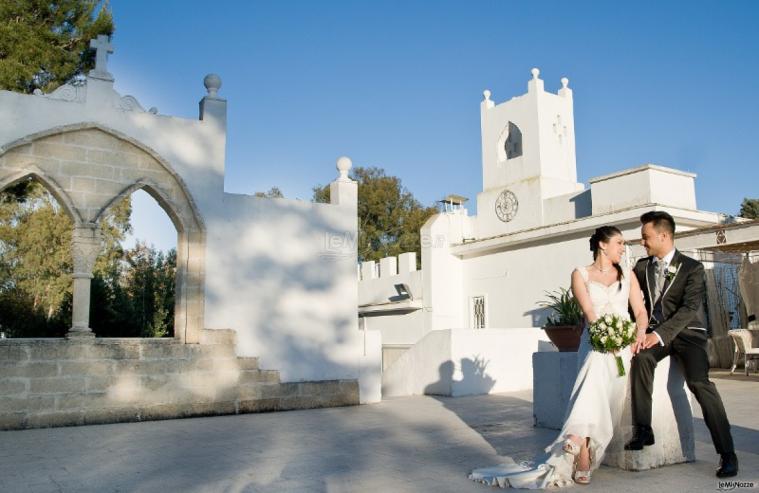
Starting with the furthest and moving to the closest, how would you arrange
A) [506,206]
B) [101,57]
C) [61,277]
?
[61,277] < [506,206] < [101,57]

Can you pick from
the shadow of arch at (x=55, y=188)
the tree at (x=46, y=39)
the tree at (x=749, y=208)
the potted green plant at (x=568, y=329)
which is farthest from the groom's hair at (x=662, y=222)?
the tree at (x=749, y=208)

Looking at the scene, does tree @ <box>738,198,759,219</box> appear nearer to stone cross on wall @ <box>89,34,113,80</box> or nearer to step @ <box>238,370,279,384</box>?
step @ <box>238,370,279,384</box>

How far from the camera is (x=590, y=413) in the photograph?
430 centimetres

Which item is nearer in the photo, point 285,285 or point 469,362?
point 285,285

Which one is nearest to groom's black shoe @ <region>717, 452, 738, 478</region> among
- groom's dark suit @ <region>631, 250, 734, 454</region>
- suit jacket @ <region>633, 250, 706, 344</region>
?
groom's dark suit @ <region>631, 250, 734, 454</region>

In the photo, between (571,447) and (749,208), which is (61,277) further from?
(749,208)

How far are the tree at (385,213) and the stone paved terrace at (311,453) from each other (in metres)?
29.6

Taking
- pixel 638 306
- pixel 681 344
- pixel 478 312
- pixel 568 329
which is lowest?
pixel 681 344

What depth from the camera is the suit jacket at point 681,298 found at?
4.48 metres

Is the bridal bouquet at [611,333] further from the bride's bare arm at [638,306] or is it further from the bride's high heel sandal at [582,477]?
the bride's high heel sandal at [582,477]

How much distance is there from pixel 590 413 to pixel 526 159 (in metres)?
14.8

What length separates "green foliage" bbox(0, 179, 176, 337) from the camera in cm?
1366

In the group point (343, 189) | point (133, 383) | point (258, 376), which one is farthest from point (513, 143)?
point (133, 383)

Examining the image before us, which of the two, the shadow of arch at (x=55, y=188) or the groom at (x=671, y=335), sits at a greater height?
the shadow of arch at (x=55, y=188)
